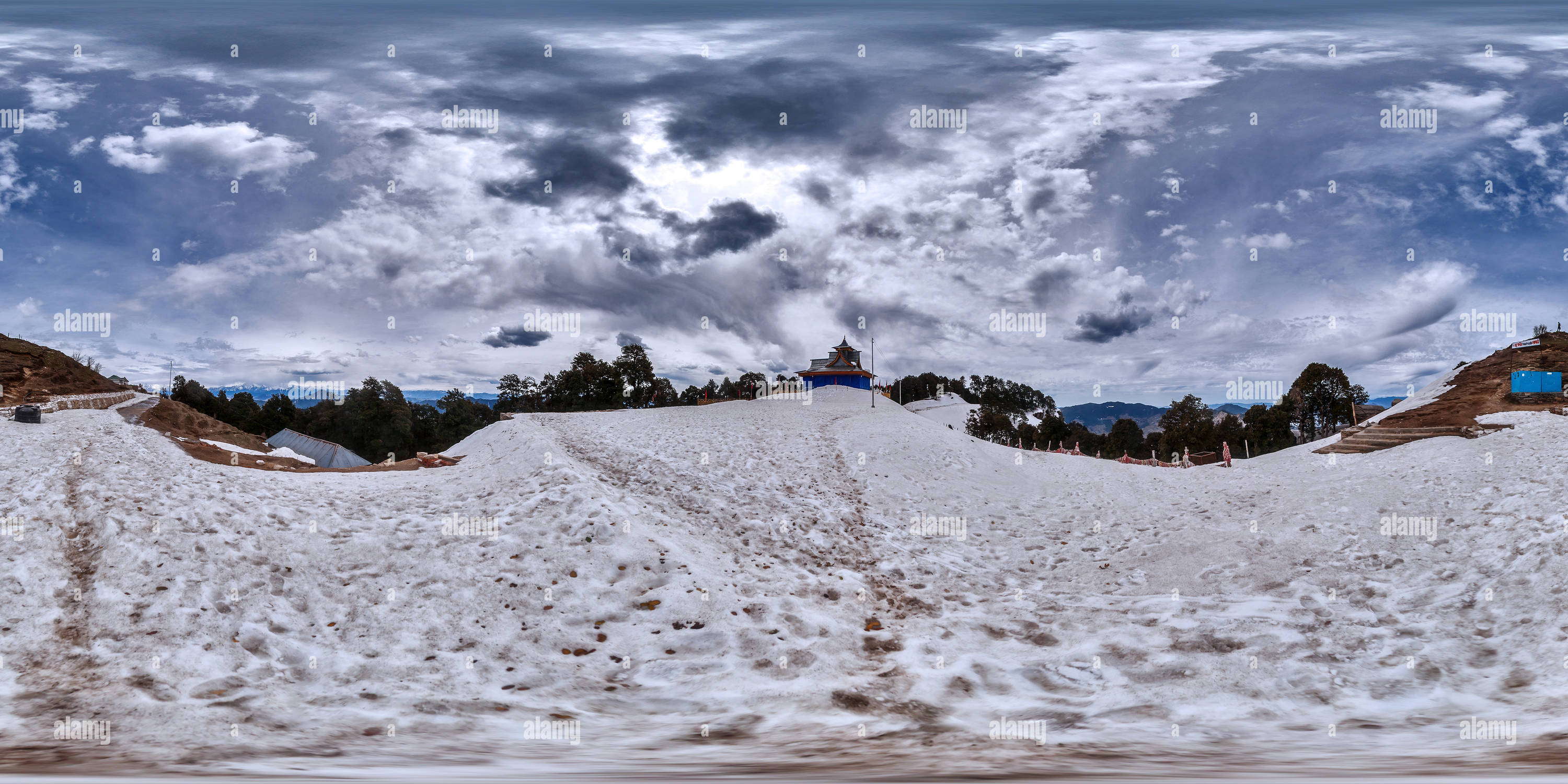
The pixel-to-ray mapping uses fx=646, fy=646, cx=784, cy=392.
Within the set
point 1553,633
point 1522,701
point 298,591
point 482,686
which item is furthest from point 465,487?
point 1553,633

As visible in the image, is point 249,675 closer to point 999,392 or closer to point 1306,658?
point 1306,658

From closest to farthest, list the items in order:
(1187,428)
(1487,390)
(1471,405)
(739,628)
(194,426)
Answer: (739,628), (1471,405), (1487,390), (194,426), (1187,428)

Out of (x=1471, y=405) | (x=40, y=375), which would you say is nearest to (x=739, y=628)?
(x=1471, y=405)

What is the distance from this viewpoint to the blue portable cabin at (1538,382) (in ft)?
101

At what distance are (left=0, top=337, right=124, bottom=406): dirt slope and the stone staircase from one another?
2789 inches

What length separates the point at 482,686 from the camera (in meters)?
7.26

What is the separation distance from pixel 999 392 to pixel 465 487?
101 m

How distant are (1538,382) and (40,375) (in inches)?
3736

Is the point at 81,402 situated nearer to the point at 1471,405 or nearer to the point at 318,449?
the point at 318,449

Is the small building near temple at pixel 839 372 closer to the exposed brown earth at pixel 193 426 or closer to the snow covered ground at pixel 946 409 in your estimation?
the snow covered ground at pixel 946 409

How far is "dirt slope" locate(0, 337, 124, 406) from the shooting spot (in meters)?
44.3

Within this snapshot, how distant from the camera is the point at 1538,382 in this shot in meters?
31.0

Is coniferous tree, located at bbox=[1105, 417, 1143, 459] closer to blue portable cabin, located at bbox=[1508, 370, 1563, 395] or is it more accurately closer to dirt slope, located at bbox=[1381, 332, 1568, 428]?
dirt slope, located at bbox=[1381, 332, 1568, 428]

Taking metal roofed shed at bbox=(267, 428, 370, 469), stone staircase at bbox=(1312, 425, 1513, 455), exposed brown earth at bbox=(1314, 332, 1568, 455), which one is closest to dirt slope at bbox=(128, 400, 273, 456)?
metal roofed shed at bbox=(267, 428, 370, 469)
